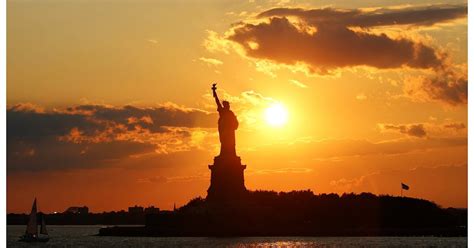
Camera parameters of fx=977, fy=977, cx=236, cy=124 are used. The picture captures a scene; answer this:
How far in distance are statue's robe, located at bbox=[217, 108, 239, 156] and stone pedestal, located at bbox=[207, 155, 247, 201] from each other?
0.58 meters

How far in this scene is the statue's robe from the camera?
77812 millimetres

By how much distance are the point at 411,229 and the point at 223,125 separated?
105 feet

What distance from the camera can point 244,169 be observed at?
7881 cm

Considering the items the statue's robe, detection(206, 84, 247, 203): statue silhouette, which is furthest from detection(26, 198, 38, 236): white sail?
the statue's robe

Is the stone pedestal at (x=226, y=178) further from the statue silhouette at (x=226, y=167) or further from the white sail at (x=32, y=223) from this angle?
the white sail at (x=32, y=223)

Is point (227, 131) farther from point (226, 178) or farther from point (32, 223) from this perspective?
point (32, 223)

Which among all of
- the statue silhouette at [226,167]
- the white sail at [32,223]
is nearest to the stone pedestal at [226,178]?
the statue silhouette at [226,167]

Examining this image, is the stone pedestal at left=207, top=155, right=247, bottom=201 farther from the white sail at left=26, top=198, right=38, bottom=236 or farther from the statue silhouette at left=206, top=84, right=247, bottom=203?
the white sail at left=26, top=198, right=38, bottom=236

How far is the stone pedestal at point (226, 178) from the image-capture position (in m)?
77.0

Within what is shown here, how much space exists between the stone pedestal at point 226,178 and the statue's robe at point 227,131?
58cm

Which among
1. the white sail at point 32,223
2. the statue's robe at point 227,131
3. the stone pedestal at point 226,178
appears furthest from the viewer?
the white sail at point 32,223

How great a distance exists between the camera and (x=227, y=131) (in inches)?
3078

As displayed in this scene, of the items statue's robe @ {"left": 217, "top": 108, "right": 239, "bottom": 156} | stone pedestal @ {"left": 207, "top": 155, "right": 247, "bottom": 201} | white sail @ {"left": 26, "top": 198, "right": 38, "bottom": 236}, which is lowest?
white sail @ {"left": 26, "top": 198, "right": 38, "bottom": 236}

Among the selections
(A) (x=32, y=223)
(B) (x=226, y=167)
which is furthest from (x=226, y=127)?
(A) (x=32, y=223)
